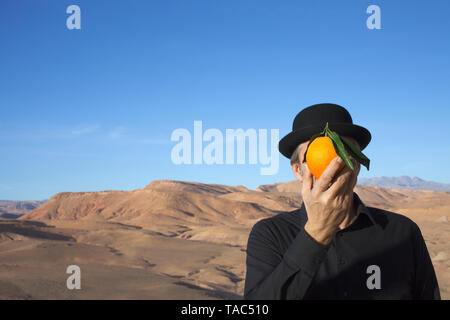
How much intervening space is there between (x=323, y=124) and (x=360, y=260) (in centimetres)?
83

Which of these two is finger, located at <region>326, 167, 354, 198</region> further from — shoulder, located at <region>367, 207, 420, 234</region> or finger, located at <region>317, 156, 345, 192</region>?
shoulder, located at <region>367, 207, 420, 234</region>

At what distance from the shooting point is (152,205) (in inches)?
1944

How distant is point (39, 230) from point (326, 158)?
106ft

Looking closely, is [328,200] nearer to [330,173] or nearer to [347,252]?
[330,173]

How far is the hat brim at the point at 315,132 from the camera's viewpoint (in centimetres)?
221

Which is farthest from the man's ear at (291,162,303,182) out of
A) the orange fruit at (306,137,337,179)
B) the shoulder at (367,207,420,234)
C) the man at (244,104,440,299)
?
the orange fruit at (306,137,337,179)

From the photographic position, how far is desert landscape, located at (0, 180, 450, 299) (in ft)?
36.4

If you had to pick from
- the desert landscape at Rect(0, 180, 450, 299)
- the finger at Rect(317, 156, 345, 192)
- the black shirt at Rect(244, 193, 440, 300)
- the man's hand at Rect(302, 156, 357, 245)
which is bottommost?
the desert landscape at Rect(0, 180, 450, 299)

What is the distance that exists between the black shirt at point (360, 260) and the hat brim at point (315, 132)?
0.44 m

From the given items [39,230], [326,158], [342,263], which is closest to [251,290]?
[342,263]

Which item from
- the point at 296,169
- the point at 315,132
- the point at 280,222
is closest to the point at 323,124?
the point at 315,132

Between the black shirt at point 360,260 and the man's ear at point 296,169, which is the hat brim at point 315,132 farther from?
the black shirt at point 360,260
